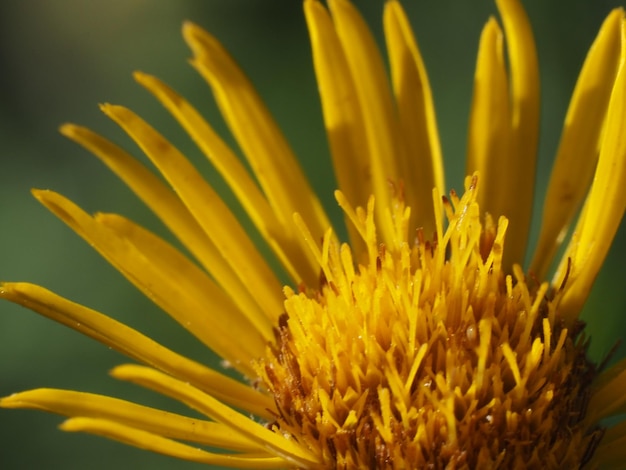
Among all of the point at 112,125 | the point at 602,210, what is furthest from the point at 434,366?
the point at 112,125

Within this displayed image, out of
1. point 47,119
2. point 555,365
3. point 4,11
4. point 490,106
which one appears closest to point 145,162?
point 47,119

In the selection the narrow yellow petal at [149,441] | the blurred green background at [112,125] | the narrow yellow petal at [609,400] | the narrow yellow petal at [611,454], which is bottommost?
the narrow yellow petal at [611,454]

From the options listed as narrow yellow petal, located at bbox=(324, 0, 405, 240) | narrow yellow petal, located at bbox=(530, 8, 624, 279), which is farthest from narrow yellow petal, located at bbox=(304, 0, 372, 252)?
narrow yellow petal, located at bbox=(530, 8, 624, 279)

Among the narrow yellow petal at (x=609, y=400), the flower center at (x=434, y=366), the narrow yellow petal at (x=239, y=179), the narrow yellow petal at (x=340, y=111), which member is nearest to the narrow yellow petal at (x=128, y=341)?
the flower center at (x=434, y=366)

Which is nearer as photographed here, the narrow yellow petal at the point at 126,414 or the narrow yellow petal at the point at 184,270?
the narrow yellow petal at the point at 126,414

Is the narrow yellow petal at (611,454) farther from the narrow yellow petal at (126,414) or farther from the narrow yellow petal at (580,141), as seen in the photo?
the narrow yellow petal at (126,414)

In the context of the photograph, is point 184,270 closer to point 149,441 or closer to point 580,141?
point 149,441
